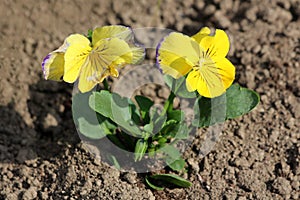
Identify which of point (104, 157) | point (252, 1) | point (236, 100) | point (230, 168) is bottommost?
point (230, 168)

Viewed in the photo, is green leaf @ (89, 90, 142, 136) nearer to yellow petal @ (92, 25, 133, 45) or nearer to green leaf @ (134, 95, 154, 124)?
green leaf @ (134, 95, 154, 124)

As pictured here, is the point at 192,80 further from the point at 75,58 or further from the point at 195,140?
the point at 195,140

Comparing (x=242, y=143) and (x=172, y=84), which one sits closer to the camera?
(x=172, y=84)

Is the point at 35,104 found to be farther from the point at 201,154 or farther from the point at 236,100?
the point at 236,100

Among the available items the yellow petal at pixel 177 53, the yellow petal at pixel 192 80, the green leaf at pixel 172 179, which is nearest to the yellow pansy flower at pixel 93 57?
the yellow petal at pixel 177 53

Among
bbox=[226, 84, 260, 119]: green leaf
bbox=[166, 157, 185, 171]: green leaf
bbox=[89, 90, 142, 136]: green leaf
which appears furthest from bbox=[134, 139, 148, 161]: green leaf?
bbox=[226, 84, 260, 119]: green leaf

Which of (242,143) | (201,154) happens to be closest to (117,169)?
(201,154)

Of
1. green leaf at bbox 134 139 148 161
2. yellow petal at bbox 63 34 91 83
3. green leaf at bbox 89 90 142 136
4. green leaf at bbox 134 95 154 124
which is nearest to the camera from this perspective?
yellow petal at bbox 63 34 91 83
